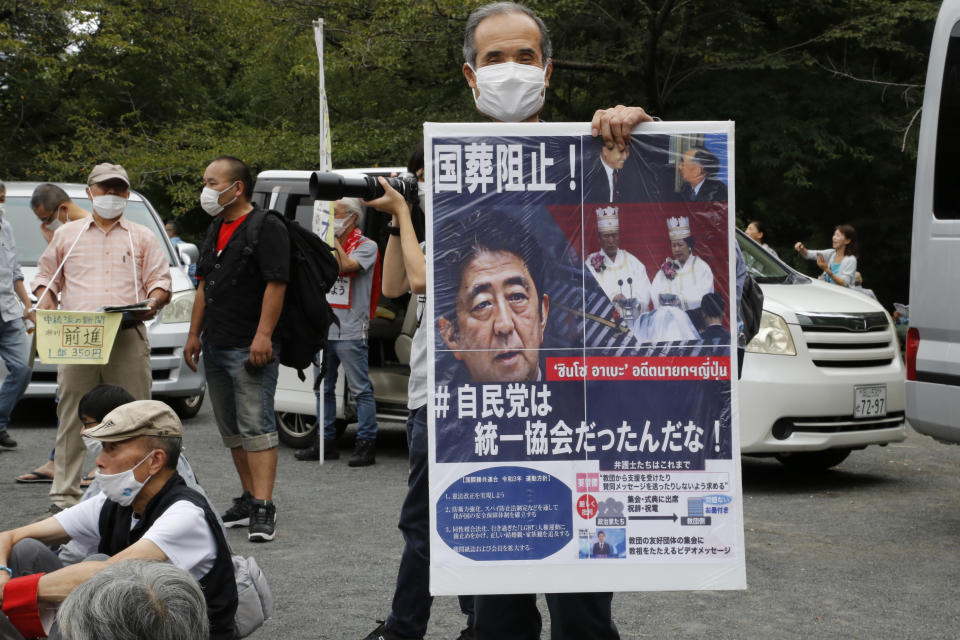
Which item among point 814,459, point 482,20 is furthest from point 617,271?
point 814,459

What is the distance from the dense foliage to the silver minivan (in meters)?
8.19

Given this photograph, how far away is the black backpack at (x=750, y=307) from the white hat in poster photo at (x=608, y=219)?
1.62 feet

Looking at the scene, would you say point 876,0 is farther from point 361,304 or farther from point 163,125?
point 163,125

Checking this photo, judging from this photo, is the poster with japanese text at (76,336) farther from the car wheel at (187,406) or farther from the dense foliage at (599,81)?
the dense foliage at (599,81)

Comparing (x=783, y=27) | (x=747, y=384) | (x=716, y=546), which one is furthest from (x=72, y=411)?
(x=783, y=27)

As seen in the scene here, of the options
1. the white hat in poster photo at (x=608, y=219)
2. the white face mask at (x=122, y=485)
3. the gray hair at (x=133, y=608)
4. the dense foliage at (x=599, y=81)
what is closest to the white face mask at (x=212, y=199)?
the white face mask at (x=122, y=485)

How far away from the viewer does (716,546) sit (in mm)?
2670

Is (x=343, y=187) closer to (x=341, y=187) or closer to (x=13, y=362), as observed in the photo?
(x=341, y=187)

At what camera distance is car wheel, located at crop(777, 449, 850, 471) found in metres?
8.72

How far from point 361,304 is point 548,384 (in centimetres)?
640

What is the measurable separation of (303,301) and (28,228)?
569cm

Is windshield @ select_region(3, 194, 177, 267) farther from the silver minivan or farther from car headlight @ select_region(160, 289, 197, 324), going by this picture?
car headlight @ select_region(160, 289, 197, 324)

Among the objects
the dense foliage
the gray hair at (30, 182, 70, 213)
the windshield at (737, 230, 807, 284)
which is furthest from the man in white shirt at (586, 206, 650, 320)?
the dense foliage

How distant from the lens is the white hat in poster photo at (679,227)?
8.74 feet
